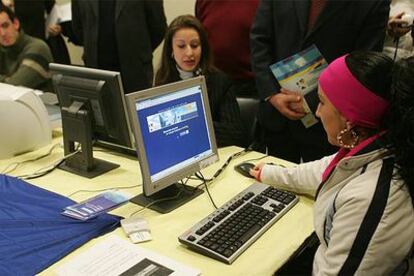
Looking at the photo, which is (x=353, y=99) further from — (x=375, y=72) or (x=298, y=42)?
(x=298, y=42)

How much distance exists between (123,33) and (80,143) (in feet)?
5.07

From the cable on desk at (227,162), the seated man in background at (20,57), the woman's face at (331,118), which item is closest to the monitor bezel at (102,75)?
the cable on desk at (227,162)

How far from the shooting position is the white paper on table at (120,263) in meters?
1.23

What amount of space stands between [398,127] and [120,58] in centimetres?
253

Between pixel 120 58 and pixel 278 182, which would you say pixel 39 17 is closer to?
pixel 120 58

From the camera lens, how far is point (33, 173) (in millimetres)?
1890

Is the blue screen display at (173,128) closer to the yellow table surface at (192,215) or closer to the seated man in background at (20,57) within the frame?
the yellow table surface at (192,215)

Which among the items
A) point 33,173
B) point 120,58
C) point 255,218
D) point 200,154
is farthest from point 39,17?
point 255,218

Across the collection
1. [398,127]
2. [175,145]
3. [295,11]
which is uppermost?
[295,11]

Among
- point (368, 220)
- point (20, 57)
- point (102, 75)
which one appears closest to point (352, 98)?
point (368, 220)

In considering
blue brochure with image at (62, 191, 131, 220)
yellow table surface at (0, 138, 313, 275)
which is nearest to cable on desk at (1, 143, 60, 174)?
yellow table surface at (0, 138, 313, 275)

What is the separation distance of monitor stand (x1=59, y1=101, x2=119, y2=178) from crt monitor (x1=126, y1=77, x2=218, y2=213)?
0.35 m

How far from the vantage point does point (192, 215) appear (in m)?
1.55

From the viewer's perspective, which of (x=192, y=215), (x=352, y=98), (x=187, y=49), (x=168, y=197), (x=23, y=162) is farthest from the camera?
(x=187, y=49)
